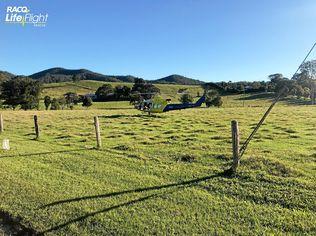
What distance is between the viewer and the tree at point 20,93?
3531 inches

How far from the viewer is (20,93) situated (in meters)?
90.9

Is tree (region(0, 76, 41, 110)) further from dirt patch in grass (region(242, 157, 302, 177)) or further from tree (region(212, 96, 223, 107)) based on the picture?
dirt patch in grass (region(242, 157, 302, 177))

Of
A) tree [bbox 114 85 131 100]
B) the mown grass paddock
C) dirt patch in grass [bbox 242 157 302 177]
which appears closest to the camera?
the mown grass paddock

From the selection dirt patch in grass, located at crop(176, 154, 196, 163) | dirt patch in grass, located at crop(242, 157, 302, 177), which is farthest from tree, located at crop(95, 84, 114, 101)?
dirt patch in grass, located at crop(242, 157, 302, 177)

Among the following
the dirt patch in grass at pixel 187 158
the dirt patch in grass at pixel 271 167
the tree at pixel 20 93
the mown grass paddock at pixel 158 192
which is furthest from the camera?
the tree at pixel 20 93

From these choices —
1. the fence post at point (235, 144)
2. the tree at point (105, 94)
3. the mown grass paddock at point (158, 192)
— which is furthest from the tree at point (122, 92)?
the fence post at point (235, 144)

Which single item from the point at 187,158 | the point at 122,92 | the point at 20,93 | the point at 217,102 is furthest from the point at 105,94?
the point at 187,158

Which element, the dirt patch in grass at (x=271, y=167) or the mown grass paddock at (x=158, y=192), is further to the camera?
the dirt patch in grass at (x=271, y=167)

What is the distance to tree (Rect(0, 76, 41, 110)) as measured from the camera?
89688 millimetres

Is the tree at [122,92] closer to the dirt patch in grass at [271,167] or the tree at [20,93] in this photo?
the tree at [20,93]

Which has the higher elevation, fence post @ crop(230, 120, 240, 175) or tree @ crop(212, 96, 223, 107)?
fence post @ crop(230, 120, 240, 175)

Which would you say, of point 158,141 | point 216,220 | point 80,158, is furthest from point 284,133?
point 216,220

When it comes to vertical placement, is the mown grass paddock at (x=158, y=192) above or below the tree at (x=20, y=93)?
below

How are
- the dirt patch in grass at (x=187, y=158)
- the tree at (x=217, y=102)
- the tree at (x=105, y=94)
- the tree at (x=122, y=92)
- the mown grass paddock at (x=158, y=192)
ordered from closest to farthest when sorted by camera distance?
1. the mown grass paddock at (x=158, y=192)
2. the dirt patch in grass at (x=187, y=158)
3. the tree at (x=217, y=102)
4. the tree at (x=122, y=92)
5. the tree at (x=105, y=94)
